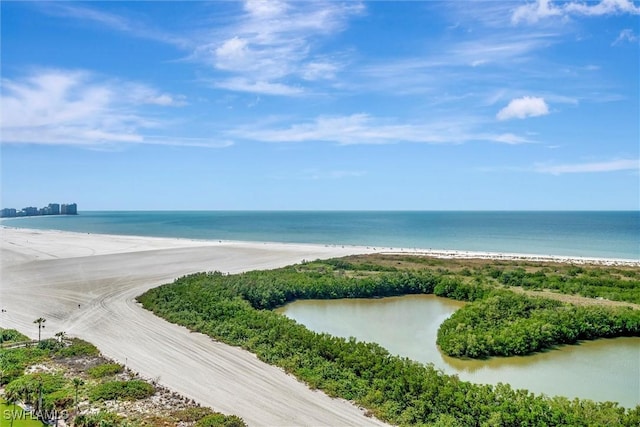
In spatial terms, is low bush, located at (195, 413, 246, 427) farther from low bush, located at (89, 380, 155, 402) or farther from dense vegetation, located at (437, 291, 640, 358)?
dense vegetation, located at (437, 291, 640, 358)

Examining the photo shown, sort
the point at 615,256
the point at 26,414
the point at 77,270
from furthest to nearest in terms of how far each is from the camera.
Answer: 1. the point at 615,256
2. the point at 77,270
3. the point at 26,414

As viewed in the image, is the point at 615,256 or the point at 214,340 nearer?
the point at 214,340

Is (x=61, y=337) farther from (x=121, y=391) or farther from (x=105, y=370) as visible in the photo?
(x=121, y=391)

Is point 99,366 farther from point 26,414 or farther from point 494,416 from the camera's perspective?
point 494,416

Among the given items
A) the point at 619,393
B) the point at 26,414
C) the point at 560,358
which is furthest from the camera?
the point at 560,358

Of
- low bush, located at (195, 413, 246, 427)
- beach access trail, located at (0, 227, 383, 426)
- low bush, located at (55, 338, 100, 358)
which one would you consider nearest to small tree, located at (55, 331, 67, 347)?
low bush, located at (55, 338, 100, 358)

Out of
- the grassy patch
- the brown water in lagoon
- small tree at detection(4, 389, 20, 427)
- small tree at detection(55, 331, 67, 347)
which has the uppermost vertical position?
small tree at detection(55, 331, 67, 347)

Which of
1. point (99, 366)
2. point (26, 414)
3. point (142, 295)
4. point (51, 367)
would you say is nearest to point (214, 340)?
point (99, 366)
